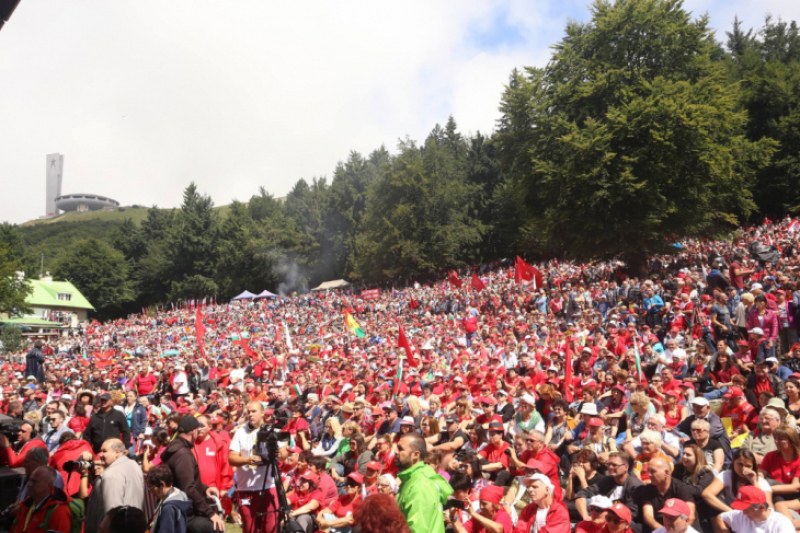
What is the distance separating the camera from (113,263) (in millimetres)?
82438

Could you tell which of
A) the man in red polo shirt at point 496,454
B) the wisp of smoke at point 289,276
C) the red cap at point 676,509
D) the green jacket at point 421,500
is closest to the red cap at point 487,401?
the man in red polo shirt at point 496,454

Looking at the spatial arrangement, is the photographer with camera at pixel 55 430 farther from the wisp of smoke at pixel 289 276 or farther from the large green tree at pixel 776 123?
the wisp of smoke at pixel 289 276

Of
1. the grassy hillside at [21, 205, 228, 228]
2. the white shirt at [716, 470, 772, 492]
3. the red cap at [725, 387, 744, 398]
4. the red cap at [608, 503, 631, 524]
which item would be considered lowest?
the red cap at [608, 503, 631, 524]

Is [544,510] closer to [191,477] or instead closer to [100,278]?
[191,477]

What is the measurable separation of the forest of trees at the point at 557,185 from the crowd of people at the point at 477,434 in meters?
7.45

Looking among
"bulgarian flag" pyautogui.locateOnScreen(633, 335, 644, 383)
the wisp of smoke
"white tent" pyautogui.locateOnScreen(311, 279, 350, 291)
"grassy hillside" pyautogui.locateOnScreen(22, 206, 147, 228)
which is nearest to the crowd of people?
"bulgarian flag" pyautogui.locateOnScreen(633, 335, 644, 383)

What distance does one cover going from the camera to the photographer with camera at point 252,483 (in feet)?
20.4

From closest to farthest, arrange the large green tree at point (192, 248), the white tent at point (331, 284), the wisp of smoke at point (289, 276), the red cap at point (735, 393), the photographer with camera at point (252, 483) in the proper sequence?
the photographer with camera at point (252, 483), the red cap at point (735, 393), the white tent at point (331, 284), the wisp of smoke at point (289, 276), the large green tree at point (192, 248)

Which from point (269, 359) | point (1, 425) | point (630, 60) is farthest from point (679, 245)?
point (1, 425)

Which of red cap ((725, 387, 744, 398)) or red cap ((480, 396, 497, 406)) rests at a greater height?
red cap ((725, 387, 744, 398))

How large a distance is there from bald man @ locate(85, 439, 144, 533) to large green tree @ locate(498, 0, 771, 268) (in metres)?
22.9

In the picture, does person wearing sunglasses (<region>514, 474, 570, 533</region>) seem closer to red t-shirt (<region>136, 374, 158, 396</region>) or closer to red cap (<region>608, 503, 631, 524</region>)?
red cap (<region>608, 503, 631, 524</region>)

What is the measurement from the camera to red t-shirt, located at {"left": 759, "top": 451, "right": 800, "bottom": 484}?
5.81 metres

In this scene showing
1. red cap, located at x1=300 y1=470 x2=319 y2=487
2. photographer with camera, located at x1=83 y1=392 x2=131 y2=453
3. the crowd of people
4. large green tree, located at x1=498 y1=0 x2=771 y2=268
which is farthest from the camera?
large green tree, located at x1=498 y1=0 x2=771 y2=268
